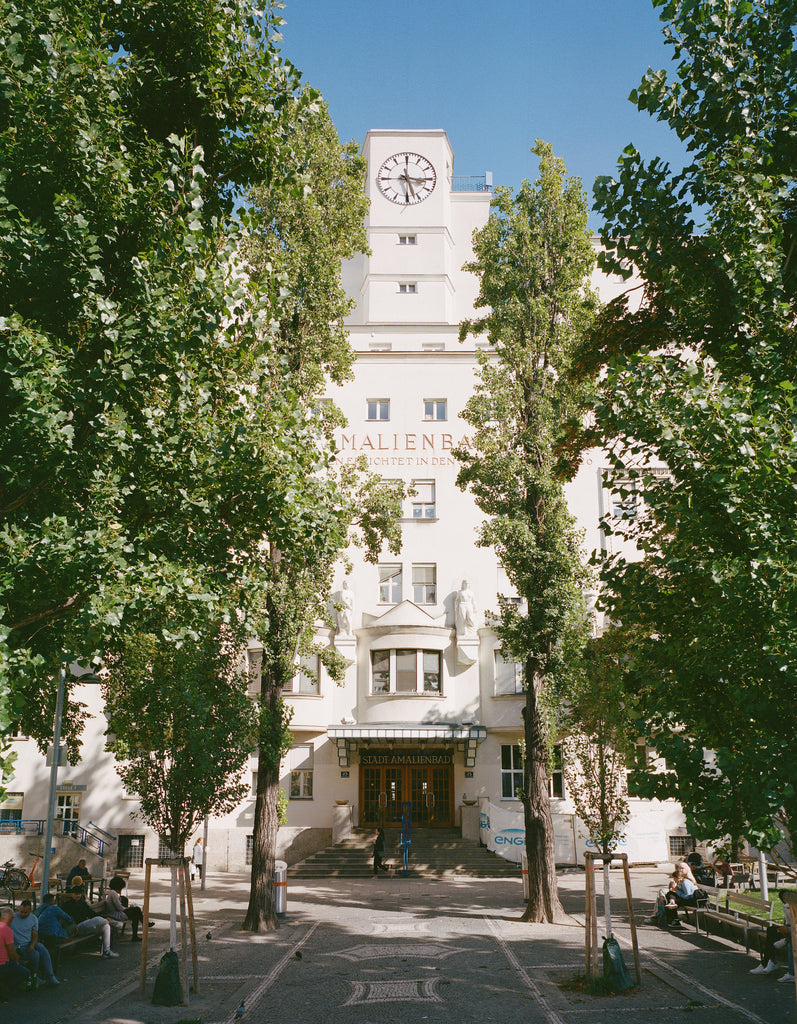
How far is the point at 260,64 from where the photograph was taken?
998 centimetres

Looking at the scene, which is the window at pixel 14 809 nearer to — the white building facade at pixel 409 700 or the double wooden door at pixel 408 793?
the white building facade at pixel 409 700

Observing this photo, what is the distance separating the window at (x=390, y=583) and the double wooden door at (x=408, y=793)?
252 inches

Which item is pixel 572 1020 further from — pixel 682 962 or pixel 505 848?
pixel 505 848

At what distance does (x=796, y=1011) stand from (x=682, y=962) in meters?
3.75

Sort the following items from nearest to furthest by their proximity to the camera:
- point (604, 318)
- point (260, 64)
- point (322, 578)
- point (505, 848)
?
point (260, 64) < point (604, 318) < point (322, 578) < point (505, 848)

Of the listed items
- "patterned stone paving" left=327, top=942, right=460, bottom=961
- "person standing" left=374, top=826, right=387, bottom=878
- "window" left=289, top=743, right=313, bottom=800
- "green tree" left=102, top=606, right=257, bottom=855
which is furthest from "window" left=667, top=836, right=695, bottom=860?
"green tree" left=102, top=606, right=257, bottom=855

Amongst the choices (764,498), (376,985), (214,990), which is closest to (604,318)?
(764,498)

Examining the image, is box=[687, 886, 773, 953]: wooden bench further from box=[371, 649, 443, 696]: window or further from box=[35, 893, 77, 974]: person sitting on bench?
box=[371, 649, 443, 696]: window

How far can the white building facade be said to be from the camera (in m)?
30.2

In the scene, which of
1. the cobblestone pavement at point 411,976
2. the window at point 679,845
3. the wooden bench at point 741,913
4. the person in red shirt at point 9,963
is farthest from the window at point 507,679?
the person in red shirt at point 9,963

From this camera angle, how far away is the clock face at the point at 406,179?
4562 centimetres

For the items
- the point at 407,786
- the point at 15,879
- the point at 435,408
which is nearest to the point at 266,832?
the point at 15,879

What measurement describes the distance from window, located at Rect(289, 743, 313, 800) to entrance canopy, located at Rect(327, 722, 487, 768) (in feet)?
3.57

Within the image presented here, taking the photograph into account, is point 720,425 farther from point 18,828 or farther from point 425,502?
point 425,502
